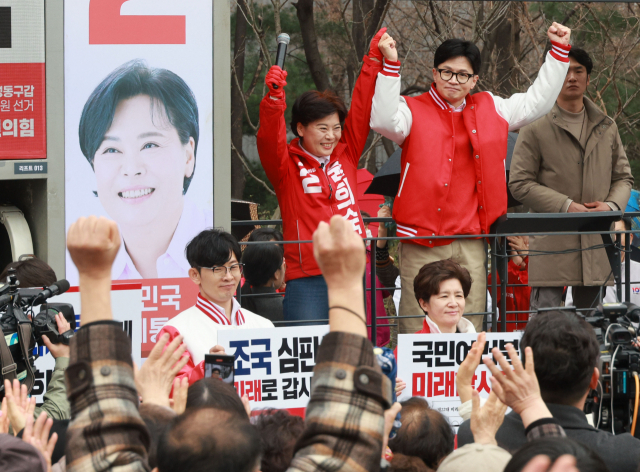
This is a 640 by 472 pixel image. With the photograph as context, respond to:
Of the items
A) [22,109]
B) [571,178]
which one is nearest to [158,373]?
[22,109]

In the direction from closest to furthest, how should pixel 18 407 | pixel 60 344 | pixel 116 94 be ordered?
pixel 18 407, pixel 60 344, pixel 116 94

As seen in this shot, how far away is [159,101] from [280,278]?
62.6 inches

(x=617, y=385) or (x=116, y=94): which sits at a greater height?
(x=116, y=94)

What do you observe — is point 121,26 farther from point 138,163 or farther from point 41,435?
point 41,435

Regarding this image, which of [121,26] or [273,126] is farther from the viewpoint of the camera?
[121,26]

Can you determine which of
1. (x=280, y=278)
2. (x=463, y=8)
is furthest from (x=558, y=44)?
(x=463, y=8)

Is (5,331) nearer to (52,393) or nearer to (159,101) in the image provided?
(52,393)

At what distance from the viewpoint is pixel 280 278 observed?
6141 mm

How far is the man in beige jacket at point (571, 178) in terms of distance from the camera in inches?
225

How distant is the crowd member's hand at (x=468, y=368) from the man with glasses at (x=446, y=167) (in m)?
1.73

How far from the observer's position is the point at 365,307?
5441 millimetres

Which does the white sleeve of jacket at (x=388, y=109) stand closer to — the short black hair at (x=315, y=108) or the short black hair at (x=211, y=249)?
the short black hair at (x=315, y=108)

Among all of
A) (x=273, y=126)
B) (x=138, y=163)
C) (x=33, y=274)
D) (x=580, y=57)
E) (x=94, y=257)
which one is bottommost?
(x=33, y=274)

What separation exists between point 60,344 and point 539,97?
3349 millimetres
